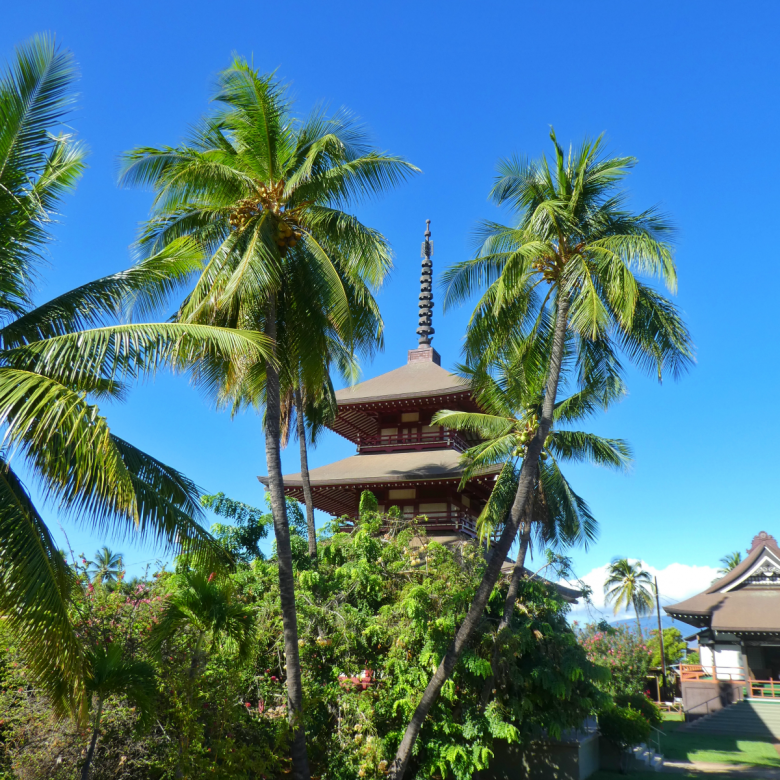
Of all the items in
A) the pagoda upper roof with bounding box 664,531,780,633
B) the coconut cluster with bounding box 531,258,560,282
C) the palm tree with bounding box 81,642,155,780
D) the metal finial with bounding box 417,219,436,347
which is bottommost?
the palm tree with bounding box 81,642,155,780

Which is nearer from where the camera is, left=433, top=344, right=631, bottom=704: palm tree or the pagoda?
left=433, top=344, right=631, bottom=704: palm tree

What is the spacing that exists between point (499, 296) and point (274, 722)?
28.5ft

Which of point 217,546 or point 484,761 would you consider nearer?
point 217,546

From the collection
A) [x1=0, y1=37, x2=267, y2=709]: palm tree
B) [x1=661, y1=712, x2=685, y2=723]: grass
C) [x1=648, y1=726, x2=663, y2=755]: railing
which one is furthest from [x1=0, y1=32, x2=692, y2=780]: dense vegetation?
[x1=661, y1=712, x2=685, y2=723]: grass

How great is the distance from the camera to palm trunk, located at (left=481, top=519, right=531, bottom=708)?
14629mm

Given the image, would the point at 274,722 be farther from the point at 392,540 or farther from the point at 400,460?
the point at 400,460

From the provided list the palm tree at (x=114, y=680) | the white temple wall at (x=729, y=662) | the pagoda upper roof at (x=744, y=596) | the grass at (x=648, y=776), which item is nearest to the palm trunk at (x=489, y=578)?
the palm tree at (x=114, y=680)

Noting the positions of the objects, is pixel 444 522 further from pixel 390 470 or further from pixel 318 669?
pixel 318 669

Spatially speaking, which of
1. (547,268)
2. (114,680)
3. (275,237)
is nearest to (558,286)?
(547,268)

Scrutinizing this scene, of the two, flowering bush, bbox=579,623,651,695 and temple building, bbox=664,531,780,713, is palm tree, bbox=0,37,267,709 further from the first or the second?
temple building, bbox=664,531,780,713

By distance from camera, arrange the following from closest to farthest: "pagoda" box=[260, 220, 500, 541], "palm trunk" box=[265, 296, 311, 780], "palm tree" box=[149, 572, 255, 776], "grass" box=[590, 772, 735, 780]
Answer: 1. "palm tree" box=[149, 572, 255, 776]
2. "palm trunk" box=[265, 296, 311, 780]
3. "grass" box=[590, 772, 735, 780]
4. "pagoda" box=[260, 220, 500, 541]

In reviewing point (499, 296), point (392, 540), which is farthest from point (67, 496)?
point (392, 540)

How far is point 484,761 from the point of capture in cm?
1380

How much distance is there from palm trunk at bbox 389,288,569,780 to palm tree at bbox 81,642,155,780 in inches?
214
